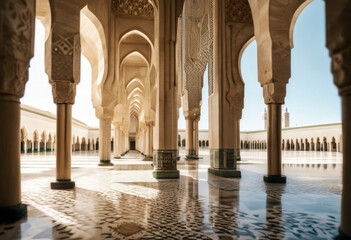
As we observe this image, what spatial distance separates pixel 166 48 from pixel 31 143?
45.9 ft

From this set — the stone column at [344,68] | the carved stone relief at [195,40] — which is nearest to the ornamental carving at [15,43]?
the stone column at [344,68]

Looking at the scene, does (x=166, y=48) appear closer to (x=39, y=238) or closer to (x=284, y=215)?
(x=284, y=215)

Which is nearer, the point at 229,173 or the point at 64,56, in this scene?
the point at 64,56

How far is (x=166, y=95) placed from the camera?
5.36 meters

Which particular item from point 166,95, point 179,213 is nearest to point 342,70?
point 179,213

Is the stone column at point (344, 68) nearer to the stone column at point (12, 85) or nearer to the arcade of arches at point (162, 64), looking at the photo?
the arcade of arches at point (162, 64)

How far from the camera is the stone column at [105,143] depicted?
8.17 meters

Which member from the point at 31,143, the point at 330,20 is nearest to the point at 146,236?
the point at 330,20

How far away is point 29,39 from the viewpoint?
248cm

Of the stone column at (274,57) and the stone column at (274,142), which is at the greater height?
the stone column at (274,57)

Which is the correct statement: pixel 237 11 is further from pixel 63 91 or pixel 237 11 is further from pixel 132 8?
pixel 63 91

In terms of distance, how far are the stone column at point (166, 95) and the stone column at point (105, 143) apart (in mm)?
3133

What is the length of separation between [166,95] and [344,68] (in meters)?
4.17

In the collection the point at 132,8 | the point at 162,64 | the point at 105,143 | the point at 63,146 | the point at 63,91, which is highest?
the point at 132,8
